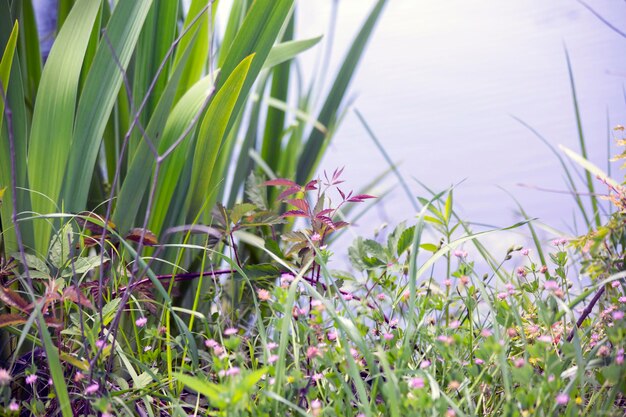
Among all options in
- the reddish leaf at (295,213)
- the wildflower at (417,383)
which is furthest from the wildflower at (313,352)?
the reddish leaf at (295,213)

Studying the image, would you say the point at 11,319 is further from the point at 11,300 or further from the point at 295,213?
the point at 295,213

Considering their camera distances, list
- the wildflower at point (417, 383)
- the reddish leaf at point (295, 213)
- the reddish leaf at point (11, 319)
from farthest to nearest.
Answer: the reddish leaf at point (295, 213), the reddish leaf at point (11, 319), the wildflower at point (417, 383)

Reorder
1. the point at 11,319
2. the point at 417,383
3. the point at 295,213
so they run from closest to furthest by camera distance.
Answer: the point at 417,383
the point at 11,319
the point at 295,213

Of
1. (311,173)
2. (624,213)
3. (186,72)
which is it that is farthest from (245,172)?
(624,213)

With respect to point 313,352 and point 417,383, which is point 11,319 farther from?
point 417,383

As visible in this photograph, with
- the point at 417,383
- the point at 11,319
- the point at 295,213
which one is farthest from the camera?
the point at 295,213

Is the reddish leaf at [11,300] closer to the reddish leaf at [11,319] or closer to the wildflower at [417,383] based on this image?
the reddish leaf at [11,319]

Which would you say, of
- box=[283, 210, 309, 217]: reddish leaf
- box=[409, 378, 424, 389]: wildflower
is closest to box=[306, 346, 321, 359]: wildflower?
box=[409, 378, 424, 389]: wildflower

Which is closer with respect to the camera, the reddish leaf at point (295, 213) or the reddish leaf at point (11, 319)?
the reddish leaf at point (11, 319)

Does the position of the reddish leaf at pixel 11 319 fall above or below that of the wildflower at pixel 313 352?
above

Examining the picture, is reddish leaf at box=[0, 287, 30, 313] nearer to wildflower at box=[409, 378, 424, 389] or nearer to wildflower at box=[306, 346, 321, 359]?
wildflower at box=[306, 346, 321, 359]

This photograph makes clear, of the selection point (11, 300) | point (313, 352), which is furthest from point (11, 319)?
point (313, 352)

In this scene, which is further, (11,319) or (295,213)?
(295,213)

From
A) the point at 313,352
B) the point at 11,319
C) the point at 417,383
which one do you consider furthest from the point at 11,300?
the point at 417,383
